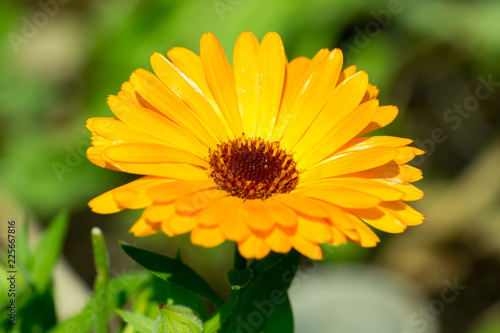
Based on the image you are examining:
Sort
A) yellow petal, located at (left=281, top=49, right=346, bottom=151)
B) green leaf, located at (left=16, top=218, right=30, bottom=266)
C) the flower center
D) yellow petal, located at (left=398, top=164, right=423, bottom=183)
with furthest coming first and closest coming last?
green leaf, located at (left=16, top=218, right=30, bottom=266) → the flower center → yellow petal, located at (left=281, top=49, right=346, bottom=151) → yellow petal, located at (left=398, top=164, right=423, bottom=183)

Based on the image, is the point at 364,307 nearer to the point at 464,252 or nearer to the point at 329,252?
the point at 329,252

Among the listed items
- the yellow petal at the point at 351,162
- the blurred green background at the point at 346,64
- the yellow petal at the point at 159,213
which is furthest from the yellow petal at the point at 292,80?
the blurred green background at the point at 346,64

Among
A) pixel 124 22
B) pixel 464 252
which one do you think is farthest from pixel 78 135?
pixel 464 252

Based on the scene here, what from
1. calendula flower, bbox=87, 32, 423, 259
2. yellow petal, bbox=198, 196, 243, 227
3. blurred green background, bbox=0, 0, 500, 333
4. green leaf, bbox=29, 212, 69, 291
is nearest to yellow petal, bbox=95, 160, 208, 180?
calendula flower, bbox=87, 32, 423, 259

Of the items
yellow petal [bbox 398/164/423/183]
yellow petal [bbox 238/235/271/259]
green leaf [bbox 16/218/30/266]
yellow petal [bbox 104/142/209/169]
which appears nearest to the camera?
yellow petal [bbox 238/235/271/259]

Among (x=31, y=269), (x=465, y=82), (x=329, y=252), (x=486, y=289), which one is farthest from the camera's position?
(x=465, y=82)

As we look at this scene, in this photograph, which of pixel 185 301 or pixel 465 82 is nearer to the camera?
pixel 185 301

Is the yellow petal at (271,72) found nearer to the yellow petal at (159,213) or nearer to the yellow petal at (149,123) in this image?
the yellow petal at (149,123)

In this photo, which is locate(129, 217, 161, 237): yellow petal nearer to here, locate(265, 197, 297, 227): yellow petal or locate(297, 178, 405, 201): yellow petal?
locate(265, 197, 297, 227): yellow petal

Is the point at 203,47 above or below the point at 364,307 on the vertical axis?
above
